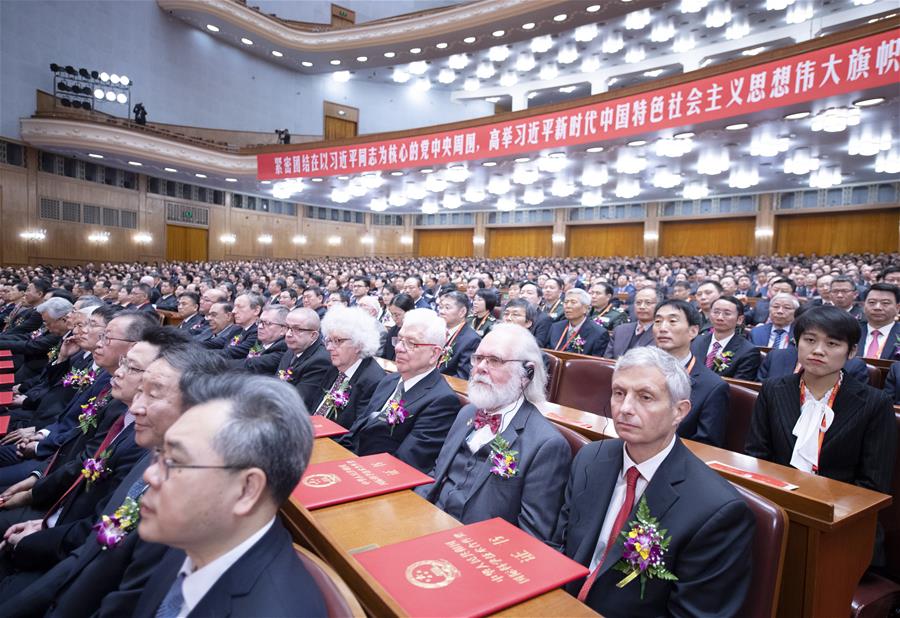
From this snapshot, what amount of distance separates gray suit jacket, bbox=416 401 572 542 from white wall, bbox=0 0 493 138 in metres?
19.0

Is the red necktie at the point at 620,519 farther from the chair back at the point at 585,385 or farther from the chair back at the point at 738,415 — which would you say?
the chair back at the point at 585,385

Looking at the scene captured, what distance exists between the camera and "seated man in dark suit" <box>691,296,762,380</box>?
12.7 ft

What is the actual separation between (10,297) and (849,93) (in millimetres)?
11979

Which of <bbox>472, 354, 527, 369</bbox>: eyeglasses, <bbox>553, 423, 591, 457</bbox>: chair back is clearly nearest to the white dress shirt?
<bbox>553, 423, 591, 457</bbox>: chair back

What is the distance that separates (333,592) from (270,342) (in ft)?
12.4

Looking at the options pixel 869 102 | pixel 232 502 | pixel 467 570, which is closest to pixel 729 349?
pixel 467 570

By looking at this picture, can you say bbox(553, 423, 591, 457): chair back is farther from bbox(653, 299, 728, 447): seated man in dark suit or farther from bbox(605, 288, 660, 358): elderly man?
bbox(605, 288, 660, 358): elderly man

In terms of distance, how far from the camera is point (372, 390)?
10.3 ft

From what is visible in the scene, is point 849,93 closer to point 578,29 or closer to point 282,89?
point 578,29

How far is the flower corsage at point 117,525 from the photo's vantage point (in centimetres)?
159

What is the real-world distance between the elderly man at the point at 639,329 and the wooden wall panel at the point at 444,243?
22347 millimetres

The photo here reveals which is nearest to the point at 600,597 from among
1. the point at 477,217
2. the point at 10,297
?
the point at 10,297

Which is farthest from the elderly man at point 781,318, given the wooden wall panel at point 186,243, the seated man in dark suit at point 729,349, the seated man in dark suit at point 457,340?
the wooden wall panel at point 186,243

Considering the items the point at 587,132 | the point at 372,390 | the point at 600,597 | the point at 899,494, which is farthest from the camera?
the point at 587,132
